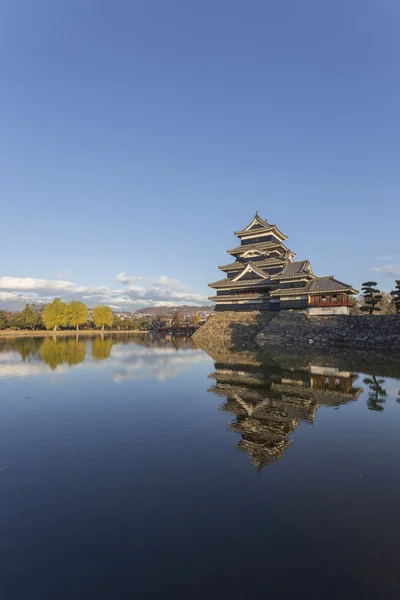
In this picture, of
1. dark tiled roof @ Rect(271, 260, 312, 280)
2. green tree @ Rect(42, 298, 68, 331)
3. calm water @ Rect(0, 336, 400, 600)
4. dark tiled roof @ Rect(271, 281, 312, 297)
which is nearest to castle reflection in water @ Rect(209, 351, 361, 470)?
calm water @ Rect(0, 336, 400, 600)

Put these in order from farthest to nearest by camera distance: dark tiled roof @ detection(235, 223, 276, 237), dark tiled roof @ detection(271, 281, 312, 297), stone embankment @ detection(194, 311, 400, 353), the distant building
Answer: dark tiled roof @ detection(235, 223, 276, 237) < dark tiled roof @ detection(271, 281, 312, 297) < the distant building < stone embankment @ detection(194, 311, 400, 353)

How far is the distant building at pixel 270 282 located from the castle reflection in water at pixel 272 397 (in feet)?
63.3

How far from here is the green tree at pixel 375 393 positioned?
11.4 metres

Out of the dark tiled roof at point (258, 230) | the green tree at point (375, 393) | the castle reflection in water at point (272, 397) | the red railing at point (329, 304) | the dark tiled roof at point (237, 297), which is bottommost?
the green tree at point (375, 393)

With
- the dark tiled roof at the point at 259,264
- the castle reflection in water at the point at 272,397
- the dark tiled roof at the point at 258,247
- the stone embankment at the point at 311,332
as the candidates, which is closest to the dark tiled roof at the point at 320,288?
the stone embankment at the point at 311,332

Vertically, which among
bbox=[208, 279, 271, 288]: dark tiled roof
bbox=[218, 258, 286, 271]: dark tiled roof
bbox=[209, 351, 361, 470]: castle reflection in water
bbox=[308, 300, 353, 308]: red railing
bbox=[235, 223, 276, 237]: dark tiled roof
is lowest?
bbox=[209, 351, 361, 470]: castle reflection in water

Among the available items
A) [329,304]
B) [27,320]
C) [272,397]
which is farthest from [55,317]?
[272,397]

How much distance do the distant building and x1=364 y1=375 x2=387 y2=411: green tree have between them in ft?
68.8

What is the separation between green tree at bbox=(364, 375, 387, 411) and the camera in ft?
37.4

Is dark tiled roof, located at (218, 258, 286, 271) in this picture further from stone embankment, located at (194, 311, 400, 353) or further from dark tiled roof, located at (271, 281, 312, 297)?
stone embankment, located at (194, 311, 400, 353)

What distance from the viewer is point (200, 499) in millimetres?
5227

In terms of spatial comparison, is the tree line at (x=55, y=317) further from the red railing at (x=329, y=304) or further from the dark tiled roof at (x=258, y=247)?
the red railing at (x=329, y=304)

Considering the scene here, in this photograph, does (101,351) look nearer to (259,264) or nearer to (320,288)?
(320,288)

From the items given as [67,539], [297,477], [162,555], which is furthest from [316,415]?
[67,539]
